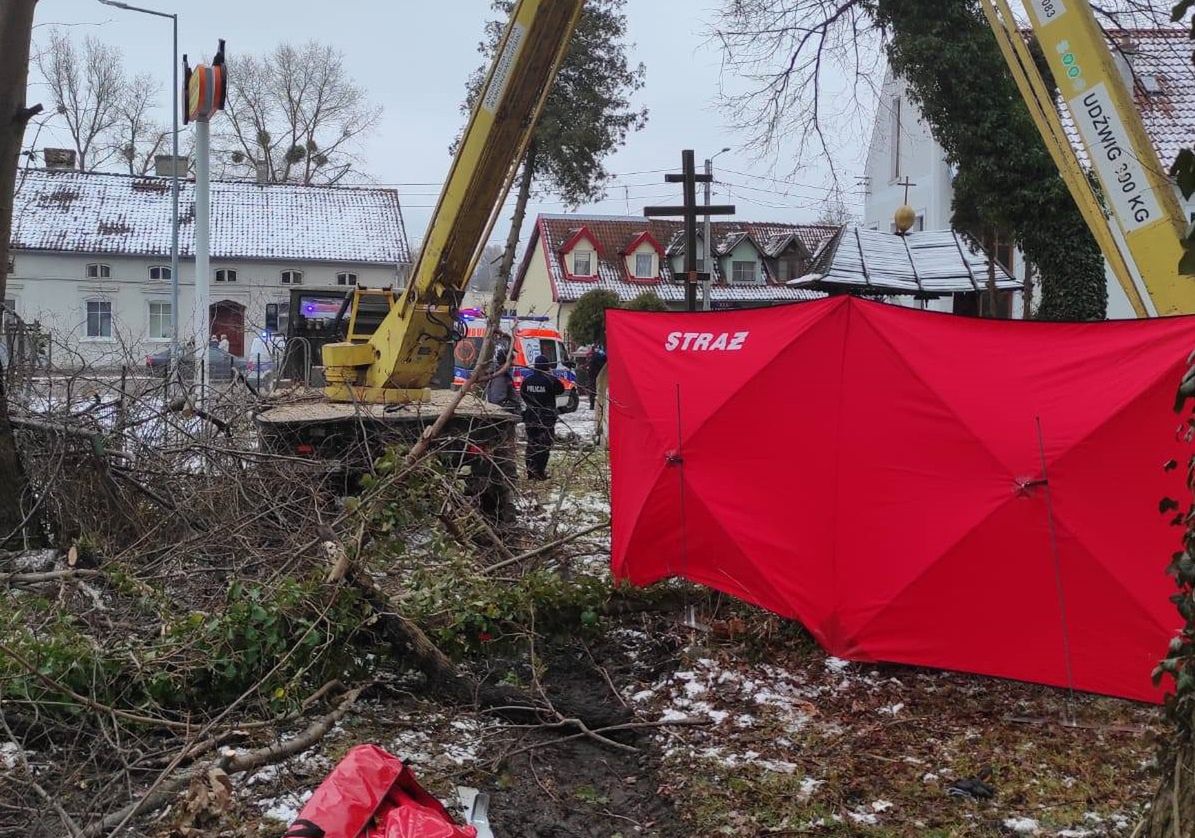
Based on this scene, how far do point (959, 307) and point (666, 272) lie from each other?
28.9 metres

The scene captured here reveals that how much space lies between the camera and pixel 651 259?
48.9 meters

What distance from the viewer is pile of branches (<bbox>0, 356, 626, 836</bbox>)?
15.1 feet

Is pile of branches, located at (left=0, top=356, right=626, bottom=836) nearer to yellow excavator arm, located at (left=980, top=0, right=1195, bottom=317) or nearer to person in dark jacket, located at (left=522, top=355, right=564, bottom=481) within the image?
yellow excavator arm, located at (left=980, top=0, right=1195, bottom=317)

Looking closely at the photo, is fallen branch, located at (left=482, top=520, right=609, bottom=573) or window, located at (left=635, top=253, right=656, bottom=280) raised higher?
window, located at (left=635, top=253, right=656, bottom=280)

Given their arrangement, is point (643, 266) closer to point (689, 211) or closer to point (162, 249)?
point (162, 249)

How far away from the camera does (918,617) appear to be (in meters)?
5.94

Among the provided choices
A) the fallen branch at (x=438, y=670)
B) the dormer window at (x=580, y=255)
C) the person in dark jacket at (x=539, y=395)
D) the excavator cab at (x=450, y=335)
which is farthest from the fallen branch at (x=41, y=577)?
the dormer window at (x=580, y=255)

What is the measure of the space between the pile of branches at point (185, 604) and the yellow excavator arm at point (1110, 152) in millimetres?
3948

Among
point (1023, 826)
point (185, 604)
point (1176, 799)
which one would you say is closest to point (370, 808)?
point (1176, 799)

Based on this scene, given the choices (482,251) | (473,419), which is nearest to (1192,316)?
(473,419)

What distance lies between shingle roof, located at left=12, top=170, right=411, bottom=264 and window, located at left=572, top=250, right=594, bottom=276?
349 inches

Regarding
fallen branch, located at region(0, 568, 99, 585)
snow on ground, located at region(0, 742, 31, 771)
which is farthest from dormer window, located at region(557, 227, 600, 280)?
snow on ground, located at region(0, 742, 31, 771)

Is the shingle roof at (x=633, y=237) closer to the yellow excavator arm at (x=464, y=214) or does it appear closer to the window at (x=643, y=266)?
the window at (x=643, y=266)

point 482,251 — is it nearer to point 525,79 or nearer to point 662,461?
point 525,79
